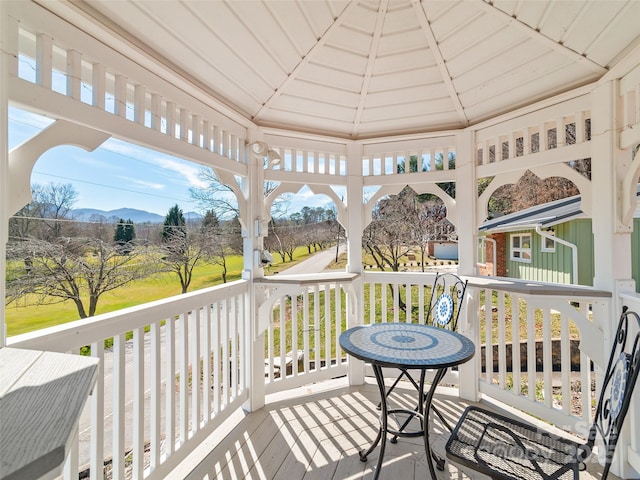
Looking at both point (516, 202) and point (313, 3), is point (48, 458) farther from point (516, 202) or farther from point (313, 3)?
point (516, 202)

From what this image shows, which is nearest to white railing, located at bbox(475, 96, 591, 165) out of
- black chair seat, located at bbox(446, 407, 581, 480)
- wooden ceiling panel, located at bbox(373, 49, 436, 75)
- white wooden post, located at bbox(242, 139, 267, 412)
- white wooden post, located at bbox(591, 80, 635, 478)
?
white wooden post, located at bbox(591, 80, 635, 478)

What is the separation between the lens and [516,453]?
1.34 meters

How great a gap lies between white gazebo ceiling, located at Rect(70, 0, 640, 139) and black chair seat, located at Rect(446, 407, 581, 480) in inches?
86.2

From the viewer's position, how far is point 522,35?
1.84 meters

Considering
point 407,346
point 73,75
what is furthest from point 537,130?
point 73,75

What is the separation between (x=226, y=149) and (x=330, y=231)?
1632mm

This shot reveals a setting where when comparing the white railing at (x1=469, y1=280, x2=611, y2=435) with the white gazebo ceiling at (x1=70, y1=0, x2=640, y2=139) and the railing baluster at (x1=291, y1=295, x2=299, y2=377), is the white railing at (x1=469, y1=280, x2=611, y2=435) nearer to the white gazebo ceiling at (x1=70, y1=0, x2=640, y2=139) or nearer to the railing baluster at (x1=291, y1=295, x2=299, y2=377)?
the white gazebo ceiling at (x1=70, y1=0, x2=640, y2=139)

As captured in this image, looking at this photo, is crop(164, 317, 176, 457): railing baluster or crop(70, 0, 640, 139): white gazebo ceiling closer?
crop(70, 0, 640, 139): white gazebo ceiling

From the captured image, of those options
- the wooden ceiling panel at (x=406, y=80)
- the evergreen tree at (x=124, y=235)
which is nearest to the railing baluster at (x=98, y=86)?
the evergreen tree at (x=124, y=235)

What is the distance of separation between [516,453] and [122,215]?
234 cm

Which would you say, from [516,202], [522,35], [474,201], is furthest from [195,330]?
[516,202]

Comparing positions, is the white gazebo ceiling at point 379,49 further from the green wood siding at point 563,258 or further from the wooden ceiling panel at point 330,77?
the green wood siding at point 563,258

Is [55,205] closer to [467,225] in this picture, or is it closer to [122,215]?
[122,215]

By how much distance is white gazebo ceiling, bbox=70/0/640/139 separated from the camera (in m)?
1.60
